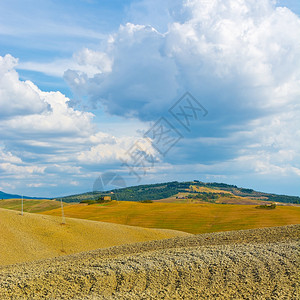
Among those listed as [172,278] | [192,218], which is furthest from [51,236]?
[192,218]

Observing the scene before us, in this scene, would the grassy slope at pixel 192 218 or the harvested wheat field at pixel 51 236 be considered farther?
the grassy slope at pixel 192 218

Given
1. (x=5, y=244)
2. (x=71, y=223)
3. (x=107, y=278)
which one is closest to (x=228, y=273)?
(x=107, y=278)

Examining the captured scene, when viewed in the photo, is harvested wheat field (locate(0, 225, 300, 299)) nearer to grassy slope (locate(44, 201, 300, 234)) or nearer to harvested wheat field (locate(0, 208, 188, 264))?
harvested wheat field (locate(0, 208, 188, 264))

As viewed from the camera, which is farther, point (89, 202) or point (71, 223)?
point (89, 202)

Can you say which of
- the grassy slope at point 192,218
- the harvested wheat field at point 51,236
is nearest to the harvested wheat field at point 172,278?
the harvested wheat field at point 51,236

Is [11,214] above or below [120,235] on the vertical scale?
above

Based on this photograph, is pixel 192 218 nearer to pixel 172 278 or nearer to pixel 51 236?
pixel 51 236

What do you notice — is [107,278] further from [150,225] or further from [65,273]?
[150,225]

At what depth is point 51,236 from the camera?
31.6 metres

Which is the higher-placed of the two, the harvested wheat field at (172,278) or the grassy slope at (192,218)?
the harvested wheat field at (172,278)

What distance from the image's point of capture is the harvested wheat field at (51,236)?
2700 cm

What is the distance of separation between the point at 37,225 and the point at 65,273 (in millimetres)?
21989

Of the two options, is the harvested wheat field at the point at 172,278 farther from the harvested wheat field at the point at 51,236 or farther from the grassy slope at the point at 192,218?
the grassy slope at the point at 192,218

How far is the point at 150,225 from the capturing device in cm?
5253
